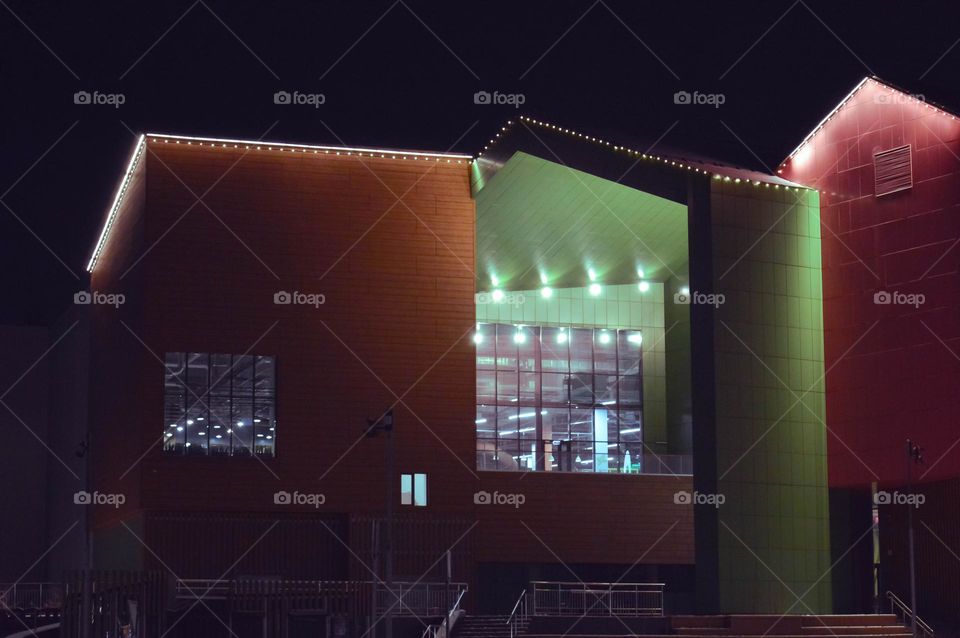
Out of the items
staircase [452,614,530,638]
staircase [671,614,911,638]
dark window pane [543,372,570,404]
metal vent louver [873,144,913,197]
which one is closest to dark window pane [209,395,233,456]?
staircase [452,614,530,638]

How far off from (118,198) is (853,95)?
20.9 m

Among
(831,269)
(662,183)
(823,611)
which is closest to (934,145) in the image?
(831,269)

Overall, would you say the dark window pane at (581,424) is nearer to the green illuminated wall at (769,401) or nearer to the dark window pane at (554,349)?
the dark window pane at (554,349)

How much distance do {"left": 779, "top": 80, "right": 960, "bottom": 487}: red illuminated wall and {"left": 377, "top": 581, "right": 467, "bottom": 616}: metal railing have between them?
9.85 meters

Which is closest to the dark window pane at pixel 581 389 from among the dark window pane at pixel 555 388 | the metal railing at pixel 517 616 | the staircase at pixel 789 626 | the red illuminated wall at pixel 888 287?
the dark window pane at pixel 555 388

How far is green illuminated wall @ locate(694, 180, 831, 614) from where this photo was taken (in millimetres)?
30672

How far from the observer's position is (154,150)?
36.8 metres

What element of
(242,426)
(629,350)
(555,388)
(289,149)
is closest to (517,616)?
(242,426)

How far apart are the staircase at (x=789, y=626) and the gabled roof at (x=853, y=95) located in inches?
423

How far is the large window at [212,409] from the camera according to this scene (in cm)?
3581

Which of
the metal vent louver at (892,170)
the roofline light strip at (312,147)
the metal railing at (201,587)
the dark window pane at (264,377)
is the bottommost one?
the metal railing at (201,587)

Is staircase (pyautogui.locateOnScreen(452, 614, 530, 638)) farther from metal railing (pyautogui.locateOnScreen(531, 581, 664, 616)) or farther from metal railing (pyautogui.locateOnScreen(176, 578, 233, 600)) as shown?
metal railing (pyautogui.locateOnScreen(176, 578, 233, 600))

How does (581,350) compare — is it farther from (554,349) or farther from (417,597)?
(417,597)

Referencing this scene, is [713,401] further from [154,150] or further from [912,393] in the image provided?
[154,150]
